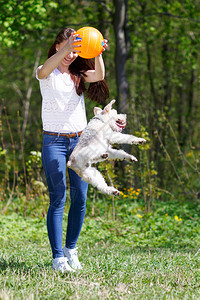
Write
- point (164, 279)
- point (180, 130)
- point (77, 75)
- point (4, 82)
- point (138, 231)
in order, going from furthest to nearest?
point (4, 82), point (180, 130), point (138, 231), point (77, 75), point (164, 279)

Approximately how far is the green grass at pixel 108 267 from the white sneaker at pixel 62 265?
0.19 feet

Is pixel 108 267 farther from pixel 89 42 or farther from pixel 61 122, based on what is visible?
pixel 89 42

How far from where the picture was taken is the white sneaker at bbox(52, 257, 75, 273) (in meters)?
3.34

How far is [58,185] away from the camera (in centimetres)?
337

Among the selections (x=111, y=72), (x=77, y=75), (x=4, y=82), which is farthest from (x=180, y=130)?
(x=77, y=75)

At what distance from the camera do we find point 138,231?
598 cm

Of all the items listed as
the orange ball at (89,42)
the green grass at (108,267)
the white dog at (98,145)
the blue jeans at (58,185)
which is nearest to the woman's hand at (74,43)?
the orange ball at (89,42)

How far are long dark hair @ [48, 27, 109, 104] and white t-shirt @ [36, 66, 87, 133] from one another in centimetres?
10

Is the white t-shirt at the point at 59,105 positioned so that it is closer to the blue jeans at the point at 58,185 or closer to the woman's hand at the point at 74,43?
the blue jeans at the point at 58,185

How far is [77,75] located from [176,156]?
470 cm

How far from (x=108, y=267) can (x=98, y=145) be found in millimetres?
1343

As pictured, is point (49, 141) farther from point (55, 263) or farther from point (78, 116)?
point (55, 263)

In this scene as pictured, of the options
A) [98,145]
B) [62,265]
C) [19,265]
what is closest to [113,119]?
[98,145]

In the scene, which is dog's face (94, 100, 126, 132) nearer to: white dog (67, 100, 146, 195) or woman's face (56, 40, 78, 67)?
white dog (67, 100, 146, 195)
